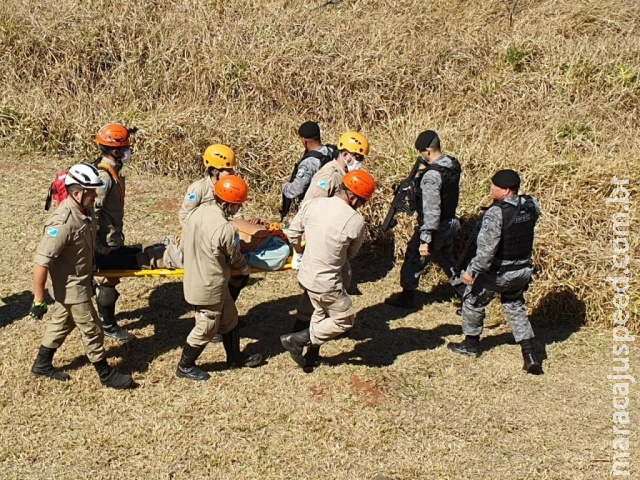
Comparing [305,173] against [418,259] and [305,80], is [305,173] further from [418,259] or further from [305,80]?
[305,80]

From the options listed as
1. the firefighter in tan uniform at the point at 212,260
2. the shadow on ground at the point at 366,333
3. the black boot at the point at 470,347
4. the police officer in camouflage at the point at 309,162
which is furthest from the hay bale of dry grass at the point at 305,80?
the firefighter in tan uniform at the point at 212,260

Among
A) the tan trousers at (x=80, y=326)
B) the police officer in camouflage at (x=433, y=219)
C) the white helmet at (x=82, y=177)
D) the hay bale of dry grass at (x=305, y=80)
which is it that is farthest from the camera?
the hay bale of dry grass at (x=305, y=80)

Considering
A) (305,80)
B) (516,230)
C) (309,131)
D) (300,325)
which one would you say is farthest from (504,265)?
(305,80)

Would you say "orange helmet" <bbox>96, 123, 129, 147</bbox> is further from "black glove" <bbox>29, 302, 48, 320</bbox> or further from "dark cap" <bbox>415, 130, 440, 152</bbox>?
"dark cap" <bbox>415, 130, 440, 152</bbox>

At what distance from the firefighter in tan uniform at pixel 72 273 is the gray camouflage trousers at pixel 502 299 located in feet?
10.5

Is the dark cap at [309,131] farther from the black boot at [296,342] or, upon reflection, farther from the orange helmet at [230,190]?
the black boot at [296,342]

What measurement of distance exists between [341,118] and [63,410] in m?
7.13

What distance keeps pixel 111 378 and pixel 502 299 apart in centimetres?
368

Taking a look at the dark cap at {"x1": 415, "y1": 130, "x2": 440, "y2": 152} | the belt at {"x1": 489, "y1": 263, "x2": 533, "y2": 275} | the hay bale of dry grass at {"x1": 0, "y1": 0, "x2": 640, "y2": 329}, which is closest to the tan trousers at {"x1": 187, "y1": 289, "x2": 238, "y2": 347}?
the belt at {"x1": 489, "y1": 263, "x2": 533, "y2": 275}

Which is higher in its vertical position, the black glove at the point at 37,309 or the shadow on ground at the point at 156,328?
the black glove at the point at 37,309

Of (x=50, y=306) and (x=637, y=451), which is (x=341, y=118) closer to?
(x=50, y=306)

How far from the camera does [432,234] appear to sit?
714 cm

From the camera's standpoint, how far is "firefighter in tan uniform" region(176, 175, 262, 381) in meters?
5.39

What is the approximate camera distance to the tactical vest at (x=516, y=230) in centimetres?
595
